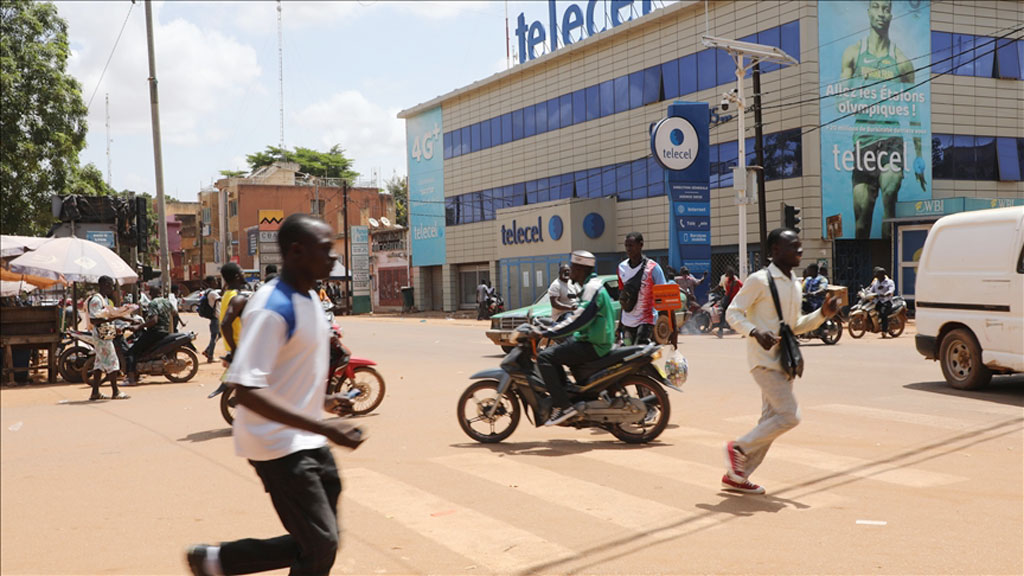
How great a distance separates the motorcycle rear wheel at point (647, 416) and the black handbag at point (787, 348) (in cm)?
229

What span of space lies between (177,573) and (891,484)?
191 inches

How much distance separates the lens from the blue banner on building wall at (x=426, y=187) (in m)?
47.6

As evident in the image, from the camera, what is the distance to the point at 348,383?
401 inches

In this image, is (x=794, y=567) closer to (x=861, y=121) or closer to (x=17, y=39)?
(x=17, y=39)

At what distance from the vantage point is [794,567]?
14.7ft

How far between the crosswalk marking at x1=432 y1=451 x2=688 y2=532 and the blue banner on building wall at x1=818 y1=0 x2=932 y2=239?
23114mm

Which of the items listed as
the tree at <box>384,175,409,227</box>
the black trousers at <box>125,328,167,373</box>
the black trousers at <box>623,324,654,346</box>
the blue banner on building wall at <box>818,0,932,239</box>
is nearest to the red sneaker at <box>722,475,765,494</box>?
the black trousers at <box>623,324,654,346</box>

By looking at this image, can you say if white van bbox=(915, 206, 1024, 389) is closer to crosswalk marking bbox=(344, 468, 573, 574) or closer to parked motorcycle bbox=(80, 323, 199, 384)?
crosswalk marking bbox=(344, 468, 573, 574)

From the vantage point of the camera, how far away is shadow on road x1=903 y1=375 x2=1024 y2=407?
1021cm

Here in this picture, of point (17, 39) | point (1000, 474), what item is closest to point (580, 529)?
point (1000, 474)

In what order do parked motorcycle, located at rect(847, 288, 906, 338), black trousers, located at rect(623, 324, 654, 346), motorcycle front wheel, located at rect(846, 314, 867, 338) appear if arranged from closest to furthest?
black trousers, located at rect(623, 324, 654, 346) → parked motorcycle, located at rect(847, 288, 906, 338) → motorcycle front wheel, located at rect(846, 314, 867, 338)

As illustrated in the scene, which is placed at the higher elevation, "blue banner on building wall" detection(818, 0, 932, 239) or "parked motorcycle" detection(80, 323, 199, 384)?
"blue banner on building wall" detection(818, 0, 932, 239)

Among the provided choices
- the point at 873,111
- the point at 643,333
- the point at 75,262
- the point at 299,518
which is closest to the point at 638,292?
the point at 643,333

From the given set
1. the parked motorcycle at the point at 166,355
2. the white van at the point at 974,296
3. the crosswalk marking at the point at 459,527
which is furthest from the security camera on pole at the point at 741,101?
the crosswalk marking at the point at 459,527
